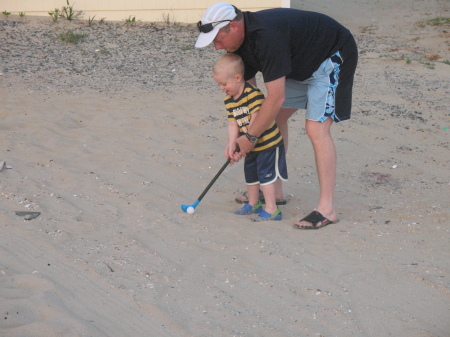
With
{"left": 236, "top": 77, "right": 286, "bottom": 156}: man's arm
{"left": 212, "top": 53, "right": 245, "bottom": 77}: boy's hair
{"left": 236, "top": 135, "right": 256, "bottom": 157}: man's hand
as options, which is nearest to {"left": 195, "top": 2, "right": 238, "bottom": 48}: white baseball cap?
{"left": 212, "top": 53, "right": 245, "bottom": 77}: boy's hair

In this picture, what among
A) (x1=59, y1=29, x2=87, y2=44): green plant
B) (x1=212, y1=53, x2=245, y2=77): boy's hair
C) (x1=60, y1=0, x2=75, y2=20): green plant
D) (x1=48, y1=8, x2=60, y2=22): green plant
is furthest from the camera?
(x1=60, y1=0, x2=75, y2=20): green plant

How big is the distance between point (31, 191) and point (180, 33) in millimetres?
5711

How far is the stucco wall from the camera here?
32.3ft

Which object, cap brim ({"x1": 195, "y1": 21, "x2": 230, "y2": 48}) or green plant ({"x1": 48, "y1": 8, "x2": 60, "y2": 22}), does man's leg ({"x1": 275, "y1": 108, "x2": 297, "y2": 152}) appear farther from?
green plant ({"x1": 48, "y1": 8, "x2": 60, "y2": 22})

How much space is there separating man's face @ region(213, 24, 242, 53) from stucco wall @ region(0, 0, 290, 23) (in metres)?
6.29

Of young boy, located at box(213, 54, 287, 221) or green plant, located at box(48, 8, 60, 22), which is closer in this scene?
young boy, located at box(213, 54, 287, 221)

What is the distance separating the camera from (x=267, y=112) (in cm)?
394

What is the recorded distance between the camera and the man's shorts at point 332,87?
410cm

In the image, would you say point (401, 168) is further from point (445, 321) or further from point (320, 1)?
point (320, 1)

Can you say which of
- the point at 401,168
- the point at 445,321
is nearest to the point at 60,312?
the point at 445,321

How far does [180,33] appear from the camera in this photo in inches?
384

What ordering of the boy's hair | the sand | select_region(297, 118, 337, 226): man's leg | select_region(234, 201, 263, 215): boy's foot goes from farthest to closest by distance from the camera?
select_region(234, 201, 263, 215): boy's foot → select_region(297, 118, 337, 226): man's leg → the boy's hair → the sand

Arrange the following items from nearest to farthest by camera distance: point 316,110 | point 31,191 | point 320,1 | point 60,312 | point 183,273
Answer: point 60,312 → point 183,273 → point 316,110 → point 31,191 → point 320,1

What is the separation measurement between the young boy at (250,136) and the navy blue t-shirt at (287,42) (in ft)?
0.38
